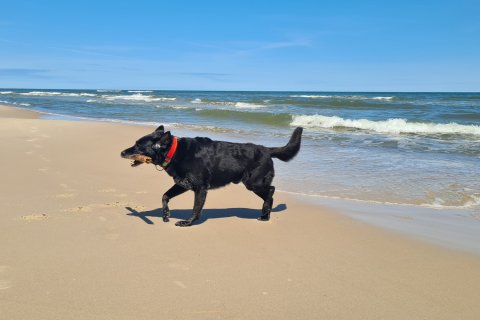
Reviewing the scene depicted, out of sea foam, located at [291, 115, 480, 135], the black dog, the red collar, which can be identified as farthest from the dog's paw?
sea foam, located at [291, 115, 480, 135]

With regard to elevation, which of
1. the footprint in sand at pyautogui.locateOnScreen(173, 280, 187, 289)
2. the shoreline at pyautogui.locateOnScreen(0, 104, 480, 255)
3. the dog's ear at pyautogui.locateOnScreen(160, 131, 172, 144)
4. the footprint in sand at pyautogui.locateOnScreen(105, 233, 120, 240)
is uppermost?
the dog's ear at pyautogui.locateOnScreen(160, 131, 172, 144)

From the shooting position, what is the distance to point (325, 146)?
12.2m

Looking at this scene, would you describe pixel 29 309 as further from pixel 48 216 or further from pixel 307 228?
pixel 307 228

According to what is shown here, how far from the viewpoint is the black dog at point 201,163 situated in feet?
16.6

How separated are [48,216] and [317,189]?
3.94m

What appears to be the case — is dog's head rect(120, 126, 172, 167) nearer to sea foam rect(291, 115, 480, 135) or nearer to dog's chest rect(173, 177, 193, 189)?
dog's chest rect(173, 177, 193, 189)

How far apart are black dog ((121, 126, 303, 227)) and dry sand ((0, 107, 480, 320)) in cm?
34

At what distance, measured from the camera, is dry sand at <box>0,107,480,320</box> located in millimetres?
2893

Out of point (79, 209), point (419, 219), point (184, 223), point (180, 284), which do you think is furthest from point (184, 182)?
point (419, 219)

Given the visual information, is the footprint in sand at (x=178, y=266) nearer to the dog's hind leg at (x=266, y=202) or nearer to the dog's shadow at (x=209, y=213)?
the dog's shadow at (x=209, y=213)

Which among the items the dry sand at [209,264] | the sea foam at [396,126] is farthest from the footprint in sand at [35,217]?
the sea foam at [396,126]

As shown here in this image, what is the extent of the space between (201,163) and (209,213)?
2.48 feet

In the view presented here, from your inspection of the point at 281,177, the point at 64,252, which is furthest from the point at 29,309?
the point at 281,177

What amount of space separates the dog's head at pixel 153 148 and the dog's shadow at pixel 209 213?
64 cm
